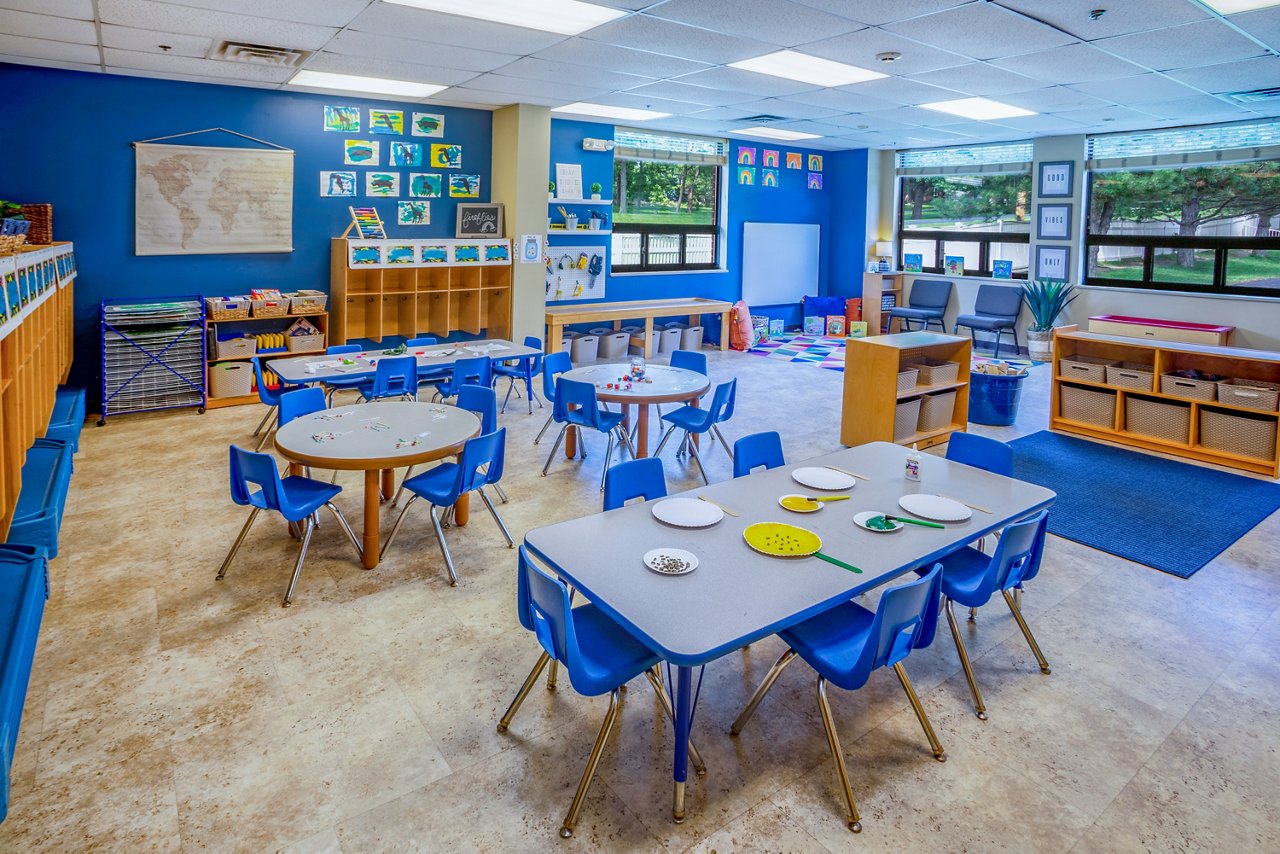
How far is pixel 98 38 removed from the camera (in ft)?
17.7

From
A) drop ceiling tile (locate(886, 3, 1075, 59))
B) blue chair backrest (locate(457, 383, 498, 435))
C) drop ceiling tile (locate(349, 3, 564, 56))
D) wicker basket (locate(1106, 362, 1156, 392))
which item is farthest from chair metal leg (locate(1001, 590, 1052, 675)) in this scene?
drop ceiling tile (locate(349, 3, 564, 56))

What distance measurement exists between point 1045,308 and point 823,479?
27.9 ft

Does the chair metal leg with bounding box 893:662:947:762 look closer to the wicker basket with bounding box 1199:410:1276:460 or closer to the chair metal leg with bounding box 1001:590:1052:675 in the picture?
the chair metal leg with bounding box 1001:590:1052:675

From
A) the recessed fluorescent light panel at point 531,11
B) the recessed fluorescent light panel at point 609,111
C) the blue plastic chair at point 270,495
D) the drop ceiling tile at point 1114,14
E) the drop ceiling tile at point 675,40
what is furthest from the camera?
the recessed fluorescent light panel at point 609,111

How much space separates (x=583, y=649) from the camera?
252 centimetres

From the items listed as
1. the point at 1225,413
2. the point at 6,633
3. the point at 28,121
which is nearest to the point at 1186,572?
the point at 1225,413

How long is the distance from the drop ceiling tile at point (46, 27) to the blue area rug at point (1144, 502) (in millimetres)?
6793

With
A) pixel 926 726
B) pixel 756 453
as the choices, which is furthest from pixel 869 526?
pixel 756 453

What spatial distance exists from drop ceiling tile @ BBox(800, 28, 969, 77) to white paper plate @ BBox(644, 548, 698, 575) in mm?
3977

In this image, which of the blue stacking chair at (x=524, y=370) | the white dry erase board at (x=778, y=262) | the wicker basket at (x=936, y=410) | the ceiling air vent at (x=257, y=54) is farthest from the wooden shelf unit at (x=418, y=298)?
the wicker basket at (x=936, y=410)

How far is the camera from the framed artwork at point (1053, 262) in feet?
34.1

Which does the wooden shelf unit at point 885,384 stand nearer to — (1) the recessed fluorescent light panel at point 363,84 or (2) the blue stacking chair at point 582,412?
(2) the blue stacking chair at point 582,412

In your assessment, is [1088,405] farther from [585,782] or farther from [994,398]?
[585,782]

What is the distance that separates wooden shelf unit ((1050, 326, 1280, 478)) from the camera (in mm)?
5805
